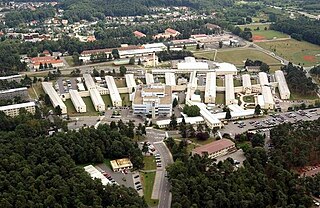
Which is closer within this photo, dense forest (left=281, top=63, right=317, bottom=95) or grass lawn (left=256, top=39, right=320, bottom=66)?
dense forest (left=281, top=63, right=317, bottom=95)

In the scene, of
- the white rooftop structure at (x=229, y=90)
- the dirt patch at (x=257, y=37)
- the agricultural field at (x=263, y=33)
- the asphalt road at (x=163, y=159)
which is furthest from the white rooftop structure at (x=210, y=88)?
the agricultural field at (x=263, y=33)

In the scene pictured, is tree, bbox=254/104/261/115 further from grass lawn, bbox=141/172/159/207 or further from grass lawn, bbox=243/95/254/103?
grass lawn, bbox=141/172/159/207

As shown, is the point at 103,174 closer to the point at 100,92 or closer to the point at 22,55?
the point at 100,92

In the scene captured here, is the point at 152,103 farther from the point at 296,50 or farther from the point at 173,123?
the point at 296,50

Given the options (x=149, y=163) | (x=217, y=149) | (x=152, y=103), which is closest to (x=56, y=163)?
(x=149, y=163)

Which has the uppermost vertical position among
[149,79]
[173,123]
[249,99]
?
[173,123]

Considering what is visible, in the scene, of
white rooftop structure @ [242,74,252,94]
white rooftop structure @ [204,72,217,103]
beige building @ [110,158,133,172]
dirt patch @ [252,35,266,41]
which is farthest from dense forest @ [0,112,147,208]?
dirt patch @ [252,35,266,41]

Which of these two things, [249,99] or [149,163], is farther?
[249,99]
